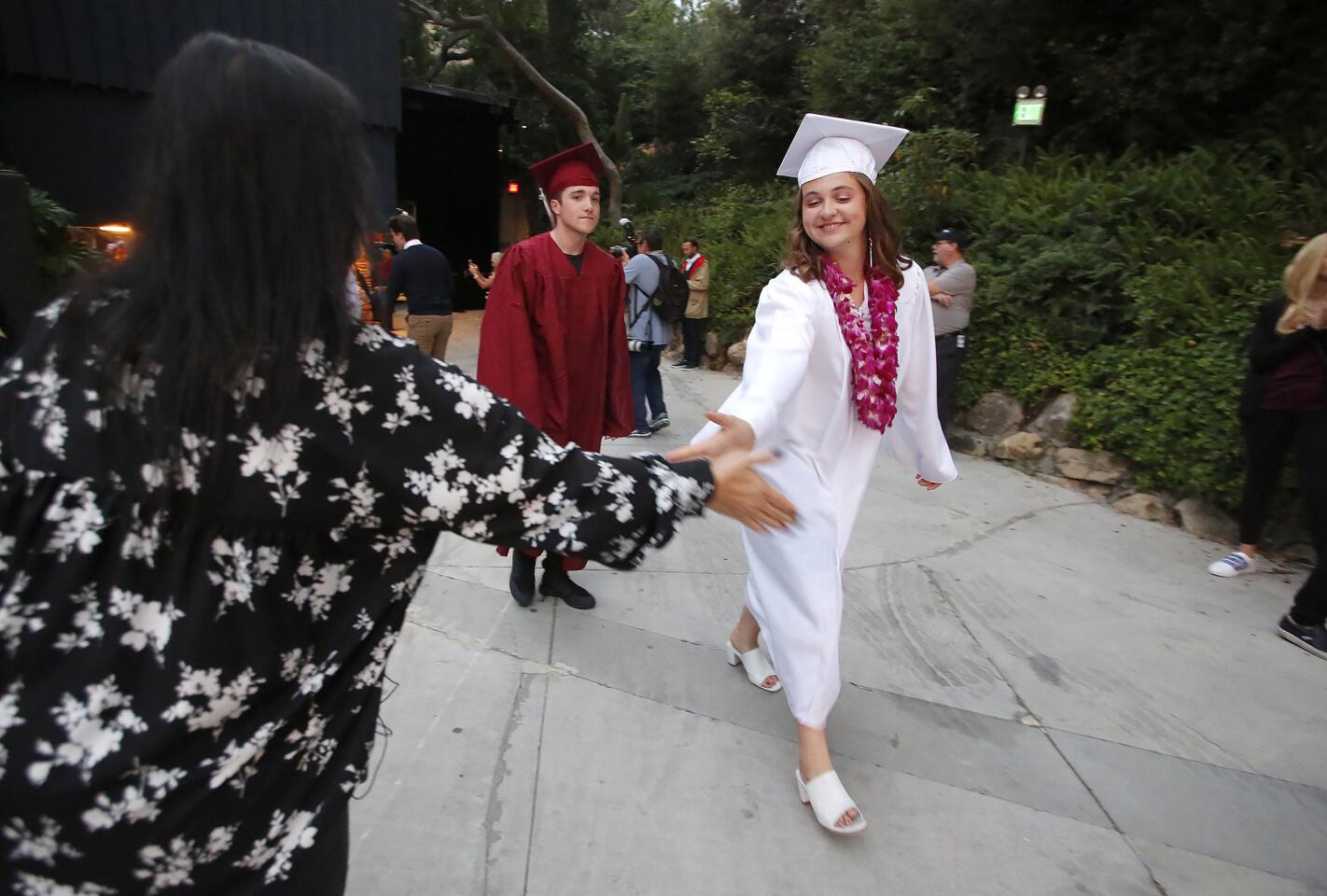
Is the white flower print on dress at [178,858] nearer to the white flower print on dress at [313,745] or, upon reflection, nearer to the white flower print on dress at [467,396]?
the white flower print on dress at [313,745]

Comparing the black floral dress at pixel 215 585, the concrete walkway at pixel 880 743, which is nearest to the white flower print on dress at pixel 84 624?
the black floral dress at pixel 215 585

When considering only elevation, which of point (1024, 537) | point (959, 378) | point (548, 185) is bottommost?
point (1024, 537)

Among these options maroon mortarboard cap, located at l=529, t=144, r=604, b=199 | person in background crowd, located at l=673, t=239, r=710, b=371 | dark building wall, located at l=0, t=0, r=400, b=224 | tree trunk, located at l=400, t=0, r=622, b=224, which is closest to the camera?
maroon mortarboard cap, located at l=529, t=144, r=604, b=199

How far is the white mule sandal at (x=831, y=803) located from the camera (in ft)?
7.45

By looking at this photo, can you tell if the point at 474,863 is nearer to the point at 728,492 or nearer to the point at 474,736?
the point at 474,736

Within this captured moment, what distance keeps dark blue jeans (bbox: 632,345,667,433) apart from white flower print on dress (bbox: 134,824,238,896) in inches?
234

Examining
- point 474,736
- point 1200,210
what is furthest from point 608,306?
point 1200,210

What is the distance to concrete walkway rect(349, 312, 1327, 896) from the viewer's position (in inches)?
86.6

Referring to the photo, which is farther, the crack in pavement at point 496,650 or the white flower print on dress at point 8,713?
the crack in pavement at point 496,650

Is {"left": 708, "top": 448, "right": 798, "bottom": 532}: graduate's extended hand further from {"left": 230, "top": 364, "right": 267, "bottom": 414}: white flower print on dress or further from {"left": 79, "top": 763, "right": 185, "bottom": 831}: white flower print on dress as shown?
{"left": 79, "top": 763, "right": 185, "bottom": 831}: white flower print on dress

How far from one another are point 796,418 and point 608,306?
4.82ft

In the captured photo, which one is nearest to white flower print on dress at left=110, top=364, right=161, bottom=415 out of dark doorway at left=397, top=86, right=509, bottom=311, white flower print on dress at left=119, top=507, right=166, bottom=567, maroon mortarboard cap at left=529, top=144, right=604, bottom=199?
white flower print on dress at left=119, top=507, right=166, bottom=567

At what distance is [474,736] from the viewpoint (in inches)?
104

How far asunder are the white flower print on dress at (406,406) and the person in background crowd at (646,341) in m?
5.83
